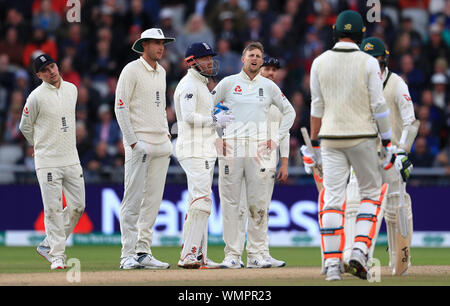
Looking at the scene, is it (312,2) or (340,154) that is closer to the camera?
(340,154)

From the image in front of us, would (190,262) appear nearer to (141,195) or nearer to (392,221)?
(141,195)

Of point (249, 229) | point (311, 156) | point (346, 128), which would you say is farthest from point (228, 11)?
point (346, 128)

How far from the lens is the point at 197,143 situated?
10.8 metres

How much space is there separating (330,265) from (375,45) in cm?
260

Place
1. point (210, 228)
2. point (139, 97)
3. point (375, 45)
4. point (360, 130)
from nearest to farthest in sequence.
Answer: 1. point (360, 130)
2. point (375, 45)
3. point (139, 97)
4. point (210, 228)

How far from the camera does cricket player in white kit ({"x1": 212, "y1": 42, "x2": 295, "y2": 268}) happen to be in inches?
443

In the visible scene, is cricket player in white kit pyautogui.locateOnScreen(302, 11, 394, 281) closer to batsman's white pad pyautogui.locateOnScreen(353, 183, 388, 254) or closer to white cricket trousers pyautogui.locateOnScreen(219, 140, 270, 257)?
batsman's white pad pyautogui.locateOnScreen(353, 183, 388, 254)

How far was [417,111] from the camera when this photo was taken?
17953 mm

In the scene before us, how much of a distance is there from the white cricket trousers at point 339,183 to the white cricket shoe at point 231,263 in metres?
2.06

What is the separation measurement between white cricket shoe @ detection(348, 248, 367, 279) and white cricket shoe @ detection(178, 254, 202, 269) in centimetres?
212

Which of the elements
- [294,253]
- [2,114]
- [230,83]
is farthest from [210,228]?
[230,83]

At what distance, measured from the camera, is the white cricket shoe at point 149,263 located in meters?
11.0

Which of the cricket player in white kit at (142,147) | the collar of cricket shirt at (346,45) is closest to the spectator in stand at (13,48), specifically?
the cricket player in white kit at (142,147)

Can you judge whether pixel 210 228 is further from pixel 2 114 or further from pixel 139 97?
pixel 139 97
